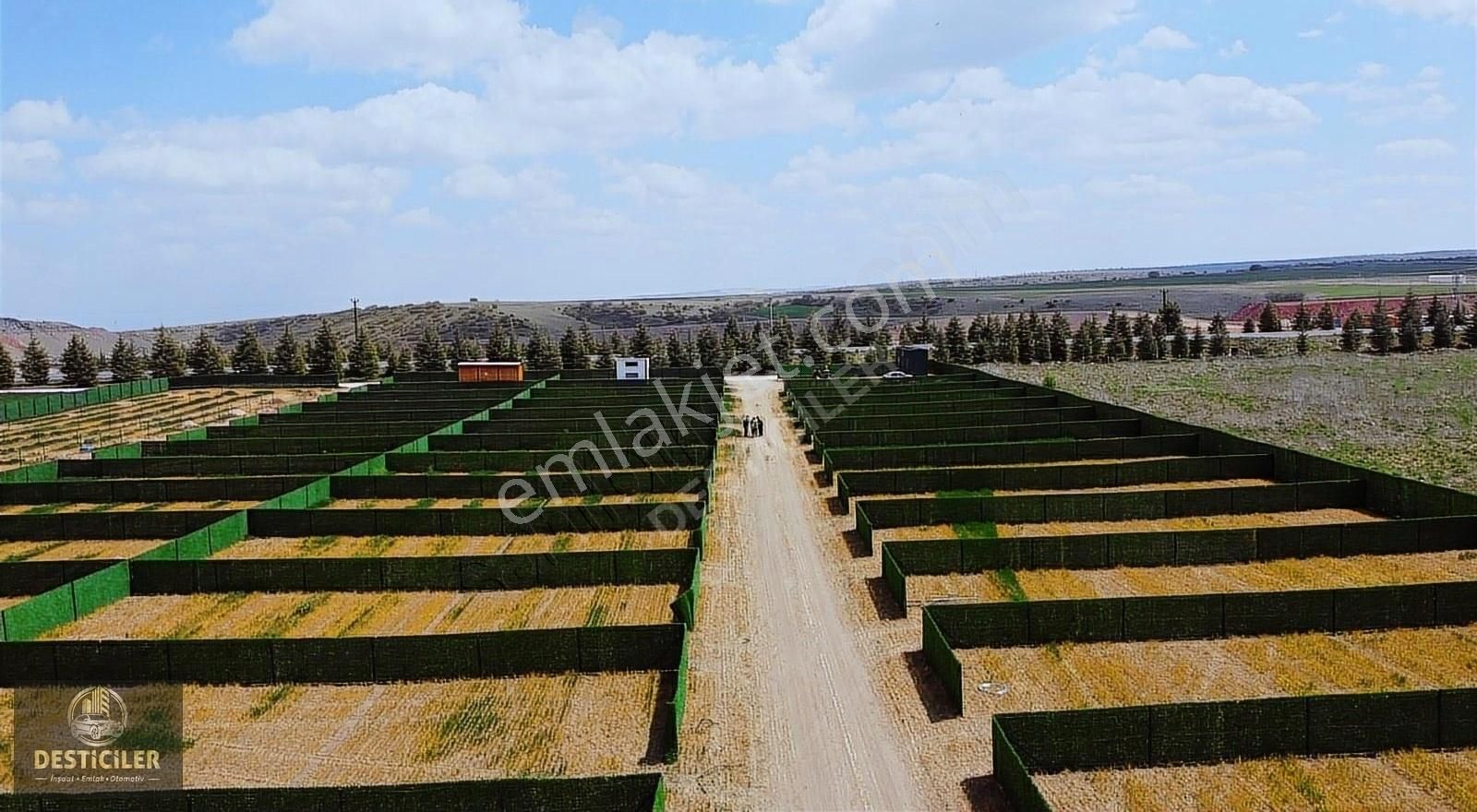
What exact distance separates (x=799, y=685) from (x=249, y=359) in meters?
81.5

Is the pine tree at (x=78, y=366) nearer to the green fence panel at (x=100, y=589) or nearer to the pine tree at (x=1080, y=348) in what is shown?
the green fence panel at (x=100, y=589)

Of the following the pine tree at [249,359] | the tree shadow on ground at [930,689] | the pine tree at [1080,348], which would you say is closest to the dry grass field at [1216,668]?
the tree shadow on ground at [930,689]

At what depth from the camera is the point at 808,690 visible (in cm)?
1844

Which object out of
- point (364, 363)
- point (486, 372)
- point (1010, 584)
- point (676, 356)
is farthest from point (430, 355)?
point (1010, 584)

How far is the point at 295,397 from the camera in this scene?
70.1m

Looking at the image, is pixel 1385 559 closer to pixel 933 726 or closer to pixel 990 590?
pixel 990 590

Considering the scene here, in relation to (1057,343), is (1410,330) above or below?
below

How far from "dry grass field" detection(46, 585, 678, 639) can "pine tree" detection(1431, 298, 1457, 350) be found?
312 ft

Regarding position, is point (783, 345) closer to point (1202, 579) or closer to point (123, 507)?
point (123, 507)

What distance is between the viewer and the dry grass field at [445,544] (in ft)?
92.6

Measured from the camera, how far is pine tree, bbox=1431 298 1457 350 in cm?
8712

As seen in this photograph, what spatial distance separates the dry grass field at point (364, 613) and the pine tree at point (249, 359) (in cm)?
6656

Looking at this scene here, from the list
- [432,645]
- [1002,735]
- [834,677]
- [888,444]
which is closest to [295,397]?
[888,444]

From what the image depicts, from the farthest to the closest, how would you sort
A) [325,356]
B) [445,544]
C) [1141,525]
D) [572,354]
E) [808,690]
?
[572,354] < [325,356] < [1141,525] < [445,544] < [808,690]
